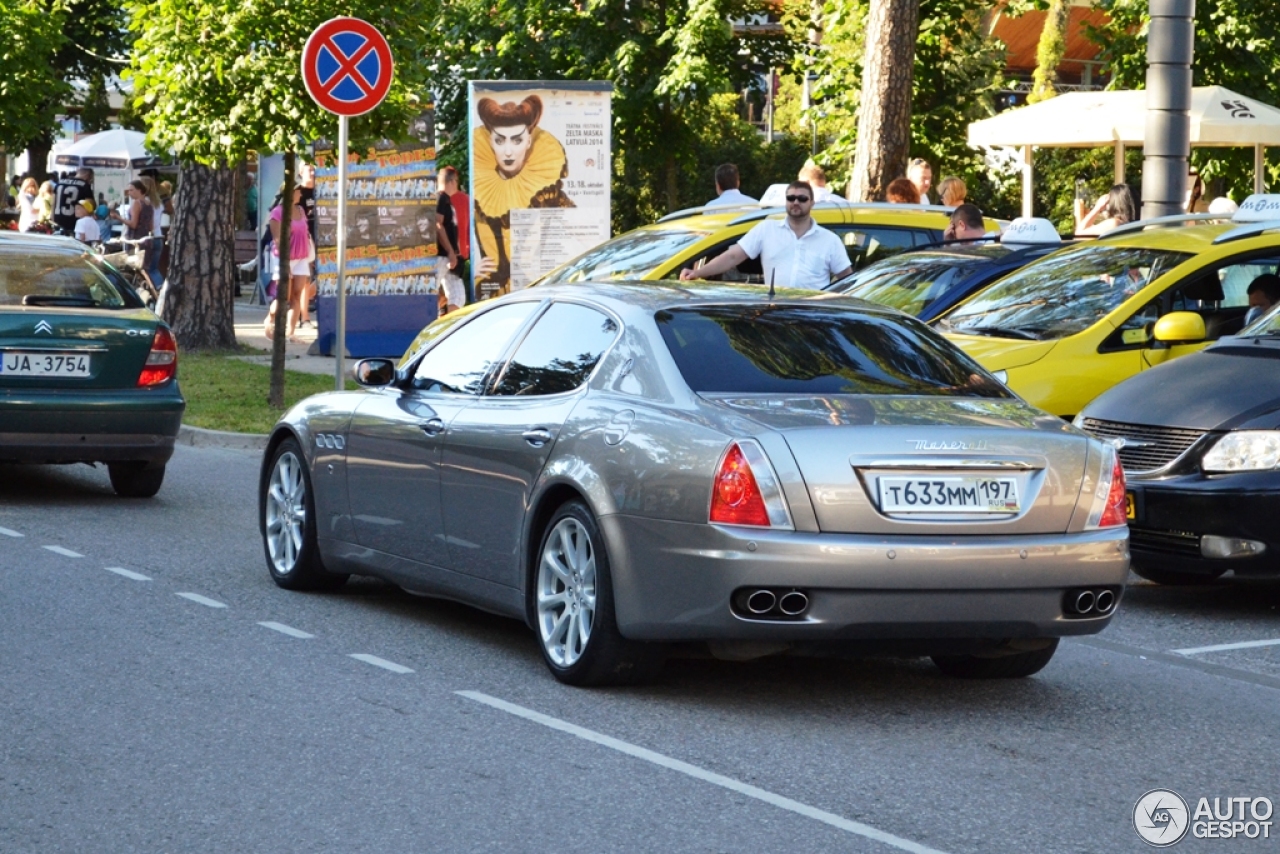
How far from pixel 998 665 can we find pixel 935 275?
6.16 metres

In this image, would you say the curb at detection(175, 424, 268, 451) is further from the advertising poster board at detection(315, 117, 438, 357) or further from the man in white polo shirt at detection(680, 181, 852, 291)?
the advertising poster board at detection(315, 117, 438, 357)

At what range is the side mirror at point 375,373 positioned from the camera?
8.80 m

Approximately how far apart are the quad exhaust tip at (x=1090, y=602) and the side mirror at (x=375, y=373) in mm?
3180

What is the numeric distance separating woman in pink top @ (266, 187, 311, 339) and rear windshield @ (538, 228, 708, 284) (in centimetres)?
1021

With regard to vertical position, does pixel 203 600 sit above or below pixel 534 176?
below

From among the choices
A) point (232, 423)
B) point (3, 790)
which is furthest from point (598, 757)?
point (232, 423)

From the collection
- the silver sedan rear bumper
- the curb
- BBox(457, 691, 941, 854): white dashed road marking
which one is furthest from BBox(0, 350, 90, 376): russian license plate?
the silver sedan rear bumper

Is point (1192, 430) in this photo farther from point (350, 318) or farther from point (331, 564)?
point (350, 318)

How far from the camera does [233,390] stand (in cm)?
1859

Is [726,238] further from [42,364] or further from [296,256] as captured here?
[296,256]

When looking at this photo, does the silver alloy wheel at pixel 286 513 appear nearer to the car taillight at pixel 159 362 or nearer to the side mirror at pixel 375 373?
the side mirror at pixel 375 373

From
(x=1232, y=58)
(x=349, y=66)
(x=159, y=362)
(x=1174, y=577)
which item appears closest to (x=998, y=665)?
(x=1174, y=577)

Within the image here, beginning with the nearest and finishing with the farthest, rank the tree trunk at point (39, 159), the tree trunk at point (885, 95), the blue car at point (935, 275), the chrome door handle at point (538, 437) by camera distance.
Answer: the chrome door handle at point (538, 437), the blue car at point (935, 275), the tree trunk at point (885, 95), the tree trunk at point (39, 159)

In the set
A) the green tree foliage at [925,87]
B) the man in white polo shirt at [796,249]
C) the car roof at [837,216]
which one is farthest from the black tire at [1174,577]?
the green tree foliage at [925,87]
